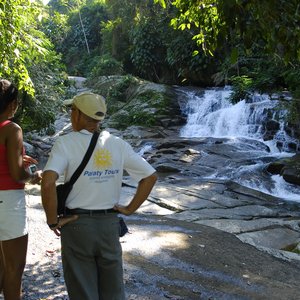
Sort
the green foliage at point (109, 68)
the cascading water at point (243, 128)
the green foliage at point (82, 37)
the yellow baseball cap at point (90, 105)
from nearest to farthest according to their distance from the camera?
1. the yellow baseball cap at point (90, 105)
2. the cascading water at point (243, 128)
3. the green foliage at point (109, 68)
4. the green foliage at point (82, 37)

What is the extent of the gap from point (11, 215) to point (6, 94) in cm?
80

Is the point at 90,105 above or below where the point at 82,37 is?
below

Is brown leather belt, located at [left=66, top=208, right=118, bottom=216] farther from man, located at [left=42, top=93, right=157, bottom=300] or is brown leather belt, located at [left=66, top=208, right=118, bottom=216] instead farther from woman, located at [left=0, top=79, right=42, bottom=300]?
woman, located at [left=0, top=79, right=42, bottom=300]

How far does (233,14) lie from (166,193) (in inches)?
290

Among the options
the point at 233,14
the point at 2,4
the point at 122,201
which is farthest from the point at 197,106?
the point at 233,14

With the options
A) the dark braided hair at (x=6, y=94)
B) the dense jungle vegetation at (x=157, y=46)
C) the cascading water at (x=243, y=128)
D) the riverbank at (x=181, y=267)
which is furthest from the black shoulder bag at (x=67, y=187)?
the cascading water at (x=243, y=128)

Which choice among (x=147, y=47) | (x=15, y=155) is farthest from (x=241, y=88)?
(x=15, y=155)

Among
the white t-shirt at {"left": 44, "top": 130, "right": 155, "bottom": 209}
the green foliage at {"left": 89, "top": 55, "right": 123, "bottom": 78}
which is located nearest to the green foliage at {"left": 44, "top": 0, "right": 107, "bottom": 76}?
the green foliage at {"left": 89, "top": 55, "right": 123, "bottom": 78}

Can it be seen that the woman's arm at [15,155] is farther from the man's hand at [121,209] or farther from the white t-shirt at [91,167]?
the man's hand at [121,209]

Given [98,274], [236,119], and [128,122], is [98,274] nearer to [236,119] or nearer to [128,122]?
[236,119]

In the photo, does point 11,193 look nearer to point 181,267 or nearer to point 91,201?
point 91,201

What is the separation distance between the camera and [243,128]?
56.7ft

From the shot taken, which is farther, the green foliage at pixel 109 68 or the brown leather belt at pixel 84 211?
the green foliage at pixel 109 68

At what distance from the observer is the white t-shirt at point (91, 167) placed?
240 cm
